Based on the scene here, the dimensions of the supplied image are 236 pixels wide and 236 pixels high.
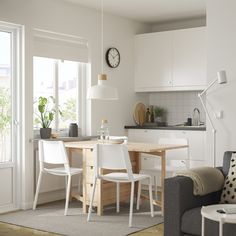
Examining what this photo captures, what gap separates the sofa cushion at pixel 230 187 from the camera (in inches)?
158

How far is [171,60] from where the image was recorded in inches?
288

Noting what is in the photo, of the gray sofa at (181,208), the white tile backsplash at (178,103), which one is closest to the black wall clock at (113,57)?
the white tile backsplash at (178,103)

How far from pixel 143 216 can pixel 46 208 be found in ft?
4.09

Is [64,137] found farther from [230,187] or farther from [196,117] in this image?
[230,187]

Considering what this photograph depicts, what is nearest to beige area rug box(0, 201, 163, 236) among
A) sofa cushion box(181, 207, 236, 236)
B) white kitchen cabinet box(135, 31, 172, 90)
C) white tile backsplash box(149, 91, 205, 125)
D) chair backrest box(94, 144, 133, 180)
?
chair backrest box(94, 144, 133, 180)

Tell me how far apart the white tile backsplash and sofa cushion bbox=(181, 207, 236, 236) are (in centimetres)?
367

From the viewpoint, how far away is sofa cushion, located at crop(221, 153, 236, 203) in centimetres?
402

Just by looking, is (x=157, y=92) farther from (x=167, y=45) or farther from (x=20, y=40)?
(x=20, y=40)

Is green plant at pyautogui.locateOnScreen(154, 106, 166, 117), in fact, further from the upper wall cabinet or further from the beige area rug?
the beige area rug

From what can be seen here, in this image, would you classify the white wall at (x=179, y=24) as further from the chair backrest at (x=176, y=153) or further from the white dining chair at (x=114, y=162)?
the white dining chair at (x=114, y=162)

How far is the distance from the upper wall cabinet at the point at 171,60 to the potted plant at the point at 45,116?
5.75 ft

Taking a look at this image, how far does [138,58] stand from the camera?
7633mm

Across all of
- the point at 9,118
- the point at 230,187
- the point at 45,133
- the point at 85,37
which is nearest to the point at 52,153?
the point at 45,133

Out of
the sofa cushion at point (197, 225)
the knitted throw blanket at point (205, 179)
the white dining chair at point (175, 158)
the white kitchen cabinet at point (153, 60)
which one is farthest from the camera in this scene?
the white kitchen cabinet at point (153, 60)
